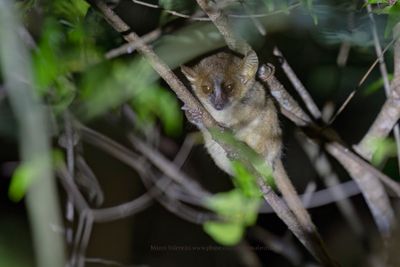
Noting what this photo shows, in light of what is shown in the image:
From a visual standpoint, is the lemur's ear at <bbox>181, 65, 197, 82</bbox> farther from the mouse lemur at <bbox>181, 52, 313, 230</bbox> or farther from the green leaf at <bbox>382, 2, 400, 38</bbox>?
the green leaf at <bbox>382, 2, 400, 38</bbox>

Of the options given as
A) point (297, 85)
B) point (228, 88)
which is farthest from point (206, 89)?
point (297, 85)

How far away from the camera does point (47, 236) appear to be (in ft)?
3.51

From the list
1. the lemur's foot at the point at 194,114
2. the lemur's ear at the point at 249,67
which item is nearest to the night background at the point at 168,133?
the lemur's ear at the point at 249,67

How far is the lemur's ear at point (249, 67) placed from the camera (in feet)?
7.89

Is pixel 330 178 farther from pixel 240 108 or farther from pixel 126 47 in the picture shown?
pixel 126 47

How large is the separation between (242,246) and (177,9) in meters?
1.52

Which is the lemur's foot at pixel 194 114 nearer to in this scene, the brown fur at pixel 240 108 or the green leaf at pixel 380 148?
the brown fur at pixel 240 108

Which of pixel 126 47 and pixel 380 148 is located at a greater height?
pixel 126 47

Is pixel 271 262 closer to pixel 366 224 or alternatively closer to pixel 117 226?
pixel 366 224

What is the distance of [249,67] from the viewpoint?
8.22 feet

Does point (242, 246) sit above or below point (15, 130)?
below

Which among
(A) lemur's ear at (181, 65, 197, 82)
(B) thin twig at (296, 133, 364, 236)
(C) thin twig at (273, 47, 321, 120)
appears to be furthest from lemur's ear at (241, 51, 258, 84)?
(B) thin twig at (296, 133, 364, 236)

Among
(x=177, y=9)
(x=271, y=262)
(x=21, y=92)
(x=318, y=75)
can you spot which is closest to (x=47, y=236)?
(x=21, y=92)

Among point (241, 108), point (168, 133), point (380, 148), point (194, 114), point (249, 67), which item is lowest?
point (380, 148)
